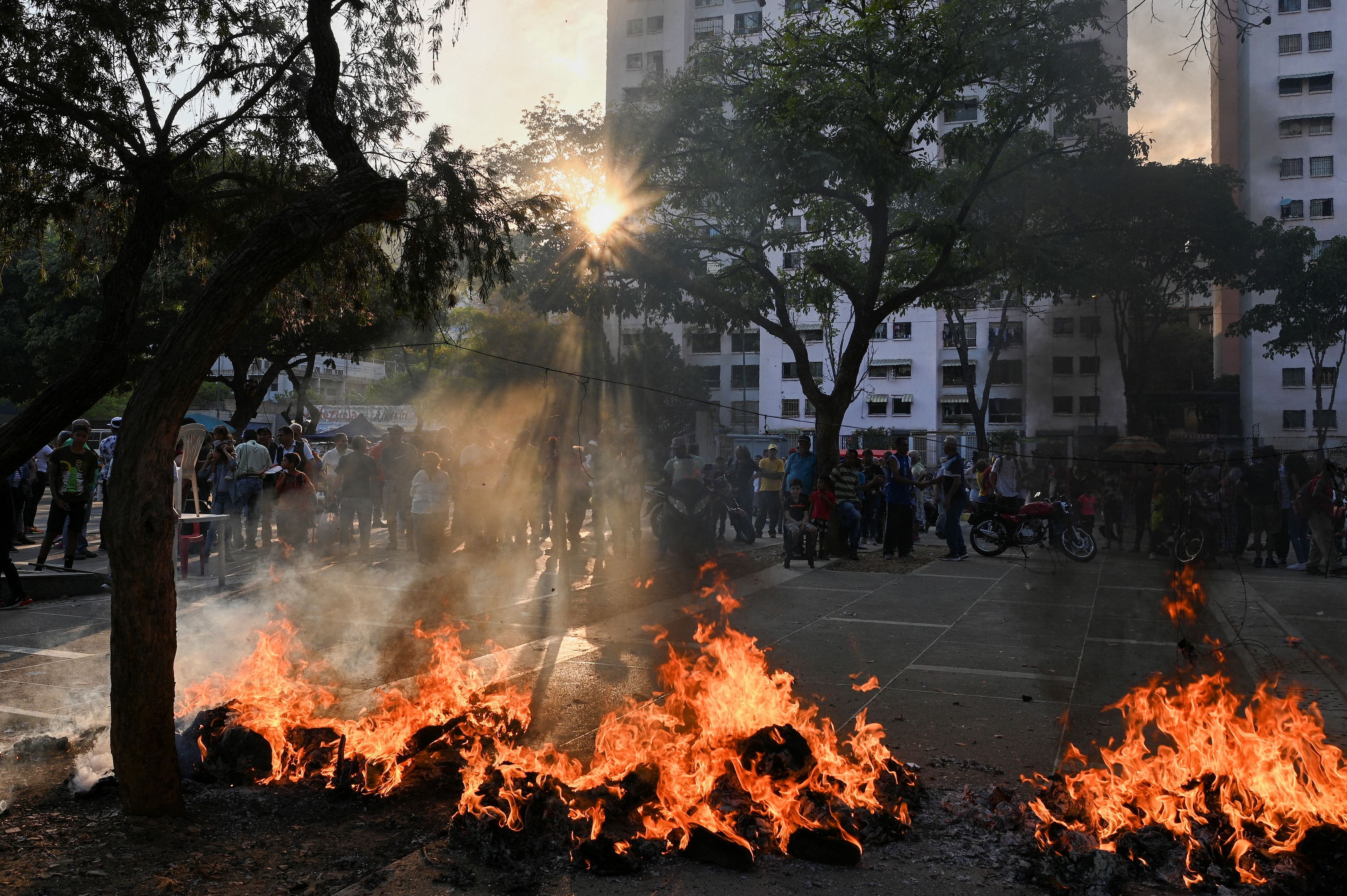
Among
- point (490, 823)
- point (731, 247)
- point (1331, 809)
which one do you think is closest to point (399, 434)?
point (731, 247)

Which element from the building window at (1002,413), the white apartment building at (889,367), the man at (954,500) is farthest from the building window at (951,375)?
the man at (954,500)

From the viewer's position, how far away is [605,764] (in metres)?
4.20

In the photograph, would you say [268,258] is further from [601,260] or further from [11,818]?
[601,260]

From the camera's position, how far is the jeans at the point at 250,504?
42.5ft

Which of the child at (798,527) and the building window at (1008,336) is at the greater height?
the building window at (1008,336)

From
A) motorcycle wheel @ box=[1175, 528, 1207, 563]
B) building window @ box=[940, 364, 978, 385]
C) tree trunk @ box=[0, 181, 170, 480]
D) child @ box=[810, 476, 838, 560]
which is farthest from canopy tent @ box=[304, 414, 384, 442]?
building window @ box=[940, 364, 978, 385]

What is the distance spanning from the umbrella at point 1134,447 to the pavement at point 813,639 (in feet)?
50.2

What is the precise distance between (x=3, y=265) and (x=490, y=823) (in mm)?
5875

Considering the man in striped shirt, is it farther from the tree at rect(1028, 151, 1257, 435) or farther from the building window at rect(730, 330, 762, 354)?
the building window at rect(730, 330, 762, 354)

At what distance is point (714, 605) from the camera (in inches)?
376

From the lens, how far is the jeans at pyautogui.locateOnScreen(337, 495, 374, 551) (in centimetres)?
1338

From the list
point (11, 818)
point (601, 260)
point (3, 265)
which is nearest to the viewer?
point (11, 818)

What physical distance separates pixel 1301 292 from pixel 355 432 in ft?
112

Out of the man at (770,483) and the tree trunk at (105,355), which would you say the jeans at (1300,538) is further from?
the tree trunk at (105,355)
